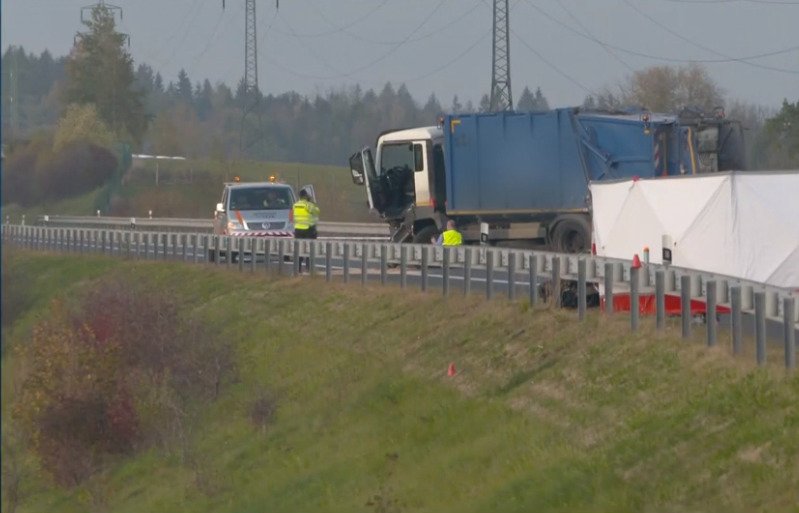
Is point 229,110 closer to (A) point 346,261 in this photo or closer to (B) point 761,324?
(A) point 346,261

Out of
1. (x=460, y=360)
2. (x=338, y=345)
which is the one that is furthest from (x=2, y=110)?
(x=338, y=345)

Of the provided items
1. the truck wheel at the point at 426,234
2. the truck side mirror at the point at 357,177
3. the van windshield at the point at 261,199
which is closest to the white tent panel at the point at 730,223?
the truck wheel at the point at 426,234

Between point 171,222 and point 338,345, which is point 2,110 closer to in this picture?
point 338,345

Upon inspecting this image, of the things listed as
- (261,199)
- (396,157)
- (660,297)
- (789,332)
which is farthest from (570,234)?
(789,332)

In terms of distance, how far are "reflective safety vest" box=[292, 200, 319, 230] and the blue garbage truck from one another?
1.87 m

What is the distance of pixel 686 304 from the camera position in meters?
14.7

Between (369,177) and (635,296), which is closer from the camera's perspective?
(635,296)

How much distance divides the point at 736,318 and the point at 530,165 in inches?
602

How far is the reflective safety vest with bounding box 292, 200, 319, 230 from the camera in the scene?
3206 cm

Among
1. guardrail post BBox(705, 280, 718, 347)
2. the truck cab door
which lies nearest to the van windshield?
the truck cab door

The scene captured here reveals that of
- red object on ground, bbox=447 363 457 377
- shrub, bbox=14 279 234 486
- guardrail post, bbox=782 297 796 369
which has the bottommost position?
shrub, bbox=14 279 234 486

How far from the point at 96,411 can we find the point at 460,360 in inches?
379

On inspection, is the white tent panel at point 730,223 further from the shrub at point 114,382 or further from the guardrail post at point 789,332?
the shrub at point 114,382

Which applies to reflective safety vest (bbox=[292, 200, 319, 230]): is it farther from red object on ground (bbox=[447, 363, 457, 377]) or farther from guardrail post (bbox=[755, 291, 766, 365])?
guardrail post (bbox=[755, 291, 766, 365])
